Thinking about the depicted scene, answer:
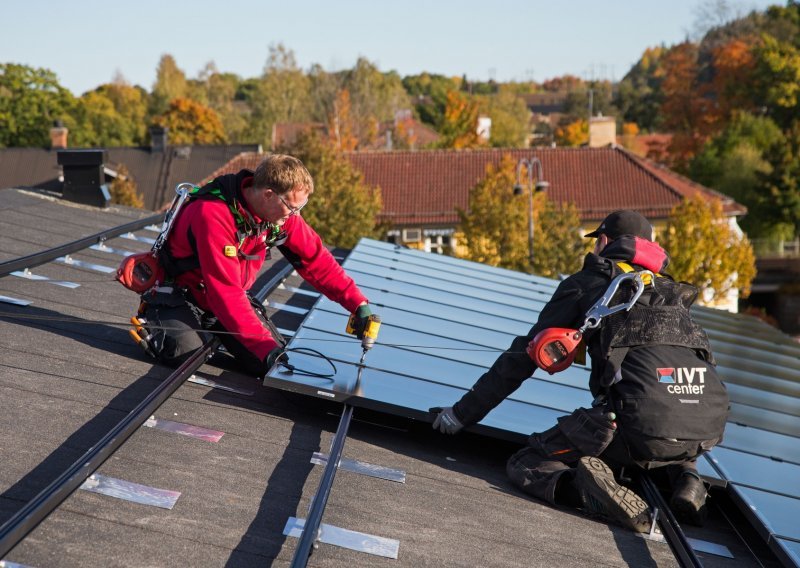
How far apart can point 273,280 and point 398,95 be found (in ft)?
274

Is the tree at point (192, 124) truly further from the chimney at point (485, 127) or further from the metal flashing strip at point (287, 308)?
the metal flashing strip at point (287, 308)

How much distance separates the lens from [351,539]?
3945mm

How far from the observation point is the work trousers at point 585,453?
16.3ft

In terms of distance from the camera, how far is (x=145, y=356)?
6.05 meters

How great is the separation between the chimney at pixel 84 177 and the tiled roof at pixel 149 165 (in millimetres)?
36742

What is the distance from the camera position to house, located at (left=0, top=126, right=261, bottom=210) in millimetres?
49688

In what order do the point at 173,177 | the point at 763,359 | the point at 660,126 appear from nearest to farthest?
the point at 763,359 < the point at 173,177 < the point at 660,126

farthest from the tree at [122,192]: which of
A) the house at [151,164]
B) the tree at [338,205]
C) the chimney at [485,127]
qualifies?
the chimney at [485,127]

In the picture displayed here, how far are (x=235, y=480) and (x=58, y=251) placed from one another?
492cm

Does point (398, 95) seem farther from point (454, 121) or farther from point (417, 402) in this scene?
point (417, 402)

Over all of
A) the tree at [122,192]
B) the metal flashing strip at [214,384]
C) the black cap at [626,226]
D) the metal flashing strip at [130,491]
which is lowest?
the tree at [122,192]

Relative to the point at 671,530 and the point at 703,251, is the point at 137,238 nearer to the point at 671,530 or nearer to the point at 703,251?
the point at 671,530

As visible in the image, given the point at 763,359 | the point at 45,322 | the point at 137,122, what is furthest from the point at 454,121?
the point at 45,322

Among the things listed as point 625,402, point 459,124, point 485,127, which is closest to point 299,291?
point 625,402
